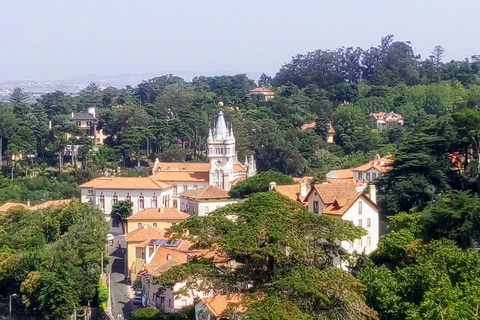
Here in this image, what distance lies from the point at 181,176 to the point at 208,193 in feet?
16.6

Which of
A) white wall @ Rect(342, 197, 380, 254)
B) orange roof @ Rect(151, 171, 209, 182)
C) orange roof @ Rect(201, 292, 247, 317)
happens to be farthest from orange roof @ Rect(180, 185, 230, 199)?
orange roof @ Rect(201, 292, 247, 317)

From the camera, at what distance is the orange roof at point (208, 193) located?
151ft

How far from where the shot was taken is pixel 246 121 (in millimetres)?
64562

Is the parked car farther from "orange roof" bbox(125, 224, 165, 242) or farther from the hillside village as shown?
"orange roof" bbox(125, 224, 165, 242)

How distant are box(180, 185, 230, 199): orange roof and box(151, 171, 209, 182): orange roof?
3457 mm

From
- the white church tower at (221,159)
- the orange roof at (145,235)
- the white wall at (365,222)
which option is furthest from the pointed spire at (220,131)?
the white wall at (365,222)

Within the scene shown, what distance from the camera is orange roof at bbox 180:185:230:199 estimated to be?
46000mm

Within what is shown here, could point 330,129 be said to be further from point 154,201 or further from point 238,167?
point 154,201

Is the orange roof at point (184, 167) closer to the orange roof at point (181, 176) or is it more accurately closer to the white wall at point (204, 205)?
the orange roof at point (181, 176)

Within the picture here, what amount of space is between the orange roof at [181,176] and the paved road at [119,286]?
372 inches

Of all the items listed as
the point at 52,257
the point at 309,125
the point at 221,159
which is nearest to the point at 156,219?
the point at 221,159

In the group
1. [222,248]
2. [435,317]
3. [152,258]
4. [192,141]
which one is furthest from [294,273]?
[192,141]

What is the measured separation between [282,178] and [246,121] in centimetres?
2065

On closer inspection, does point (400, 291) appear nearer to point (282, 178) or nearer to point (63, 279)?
point (63, 279)
